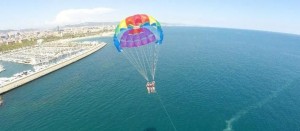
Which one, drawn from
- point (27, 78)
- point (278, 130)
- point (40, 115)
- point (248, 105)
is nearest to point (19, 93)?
point (27, 78)

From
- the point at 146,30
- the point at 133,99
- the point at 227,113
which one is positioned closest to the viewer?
the point at 146,30

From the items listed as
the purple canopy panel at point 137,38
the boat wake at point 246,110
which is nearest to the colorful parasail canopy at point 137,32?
the purple canopy panel at point 137,38

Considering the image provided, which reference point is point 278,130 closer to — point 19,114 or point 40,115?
point 40,115

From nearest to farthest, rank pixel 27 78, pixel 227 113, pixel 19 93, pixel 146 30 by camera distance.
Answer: pixel 146 30 < pixel 227 113 < pixel 19 93 < pixel 27 78

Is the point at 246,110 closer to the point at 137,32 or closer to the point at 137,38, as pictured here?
the point at 137,38

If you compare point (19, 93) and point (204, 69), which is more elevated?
point (204, 69)

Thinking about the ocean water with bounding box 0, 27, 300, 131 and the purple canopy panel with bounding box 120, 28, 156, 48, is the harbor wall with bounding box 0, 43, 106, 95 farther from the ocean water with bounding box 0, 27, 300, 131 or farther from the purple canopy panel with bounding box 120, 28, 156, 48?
the purple canopy panel with bounding box 120, 28, 156, 48

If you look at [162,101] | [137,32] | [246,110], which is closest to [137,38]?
[137,32]

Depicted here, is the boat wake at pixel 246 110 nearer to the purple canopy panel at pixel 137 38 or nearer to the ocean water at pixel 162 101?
the ocean water at pixel 162 101
